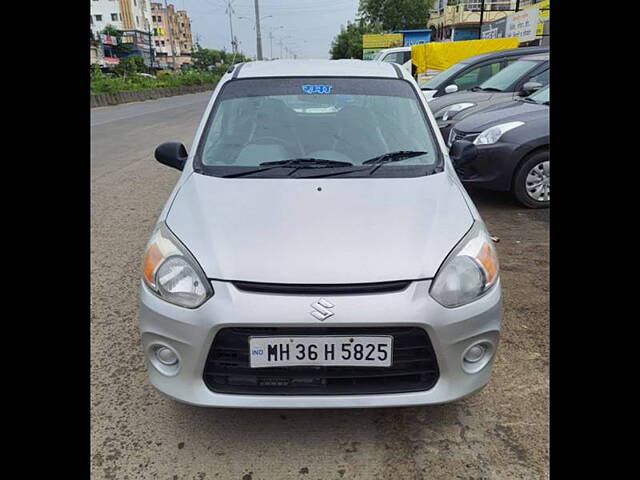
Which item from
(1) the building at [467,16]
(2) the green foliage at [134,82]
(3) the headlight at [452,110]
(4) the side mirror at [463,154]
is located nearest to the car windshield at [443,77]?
(3) the headlight at [452,110]

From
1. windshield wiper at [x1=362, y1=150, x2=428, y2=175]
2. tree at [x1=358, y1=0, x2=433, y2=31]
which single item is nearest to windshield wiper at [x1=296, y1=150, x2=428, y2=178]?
windshield wiper at [x1=362, y1=150, x2=428, y2=175]

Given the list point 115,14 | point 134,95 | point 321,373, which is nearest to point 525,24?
point 321,373

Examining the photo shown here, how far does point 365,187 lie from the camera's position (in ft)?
8.42

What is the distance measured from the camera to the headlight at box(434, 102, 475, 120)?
748 centimetres

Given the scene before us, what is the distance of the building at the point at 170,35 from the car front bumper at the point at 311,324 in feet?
321

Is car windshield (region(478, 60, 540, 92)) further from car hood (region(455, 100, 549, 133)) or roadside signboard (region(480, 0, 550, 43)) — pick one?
roadside signboard (region(480, 0, 550, 43))

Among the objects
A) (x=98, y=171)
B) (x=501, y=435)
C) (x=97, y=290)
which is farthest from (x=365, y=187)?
(x=98, y=171)

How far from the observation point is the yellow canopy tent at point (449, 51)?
14438 millimetres

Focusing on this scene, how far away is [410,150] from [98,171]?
664 centimetres

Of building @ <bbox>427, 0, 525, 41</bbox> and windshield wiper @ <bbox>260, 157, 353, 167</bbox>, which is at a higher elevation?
building @ <bbox>427, 0, 525, 41</bbox>

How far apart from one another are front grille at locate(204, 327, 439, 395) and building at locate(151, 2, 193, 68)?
98.1 meters

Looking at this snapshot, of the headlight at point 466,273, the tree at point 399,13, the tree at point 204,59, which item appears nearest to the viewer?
the headlight at point 466,273

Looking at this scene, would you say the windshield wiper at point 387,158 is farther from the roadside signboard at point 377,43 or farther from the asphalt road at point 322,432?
the roadside signboard at point 377,43

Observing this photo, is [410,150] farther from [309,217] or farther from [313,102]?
[309,217]
